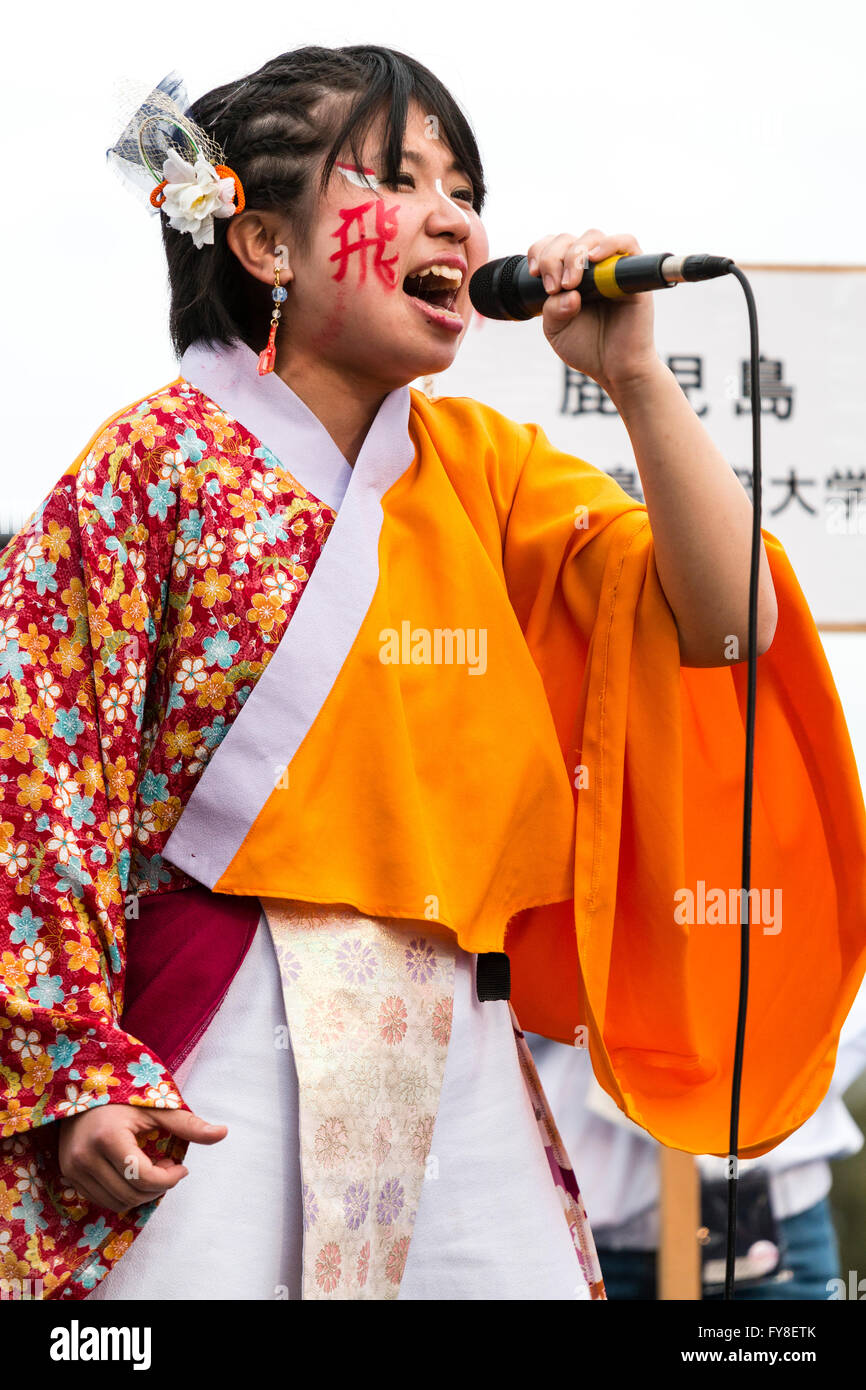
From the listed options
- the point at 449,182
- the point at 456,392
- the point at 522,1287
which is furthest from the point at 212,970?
the point at 456,392

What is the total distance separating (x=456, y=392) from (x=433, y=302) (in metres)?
1.44

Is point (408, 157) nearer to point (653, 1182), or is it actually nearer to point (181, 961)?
point (181, 961)

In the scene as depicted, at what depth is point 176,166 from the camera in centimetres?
124

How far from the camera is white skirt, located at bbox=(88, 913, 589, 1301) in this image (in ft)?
Result: 3.39

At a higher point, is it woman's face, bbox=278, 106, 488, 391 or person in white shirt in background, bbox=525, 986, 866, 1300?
woman's face, bbox=278, 106, 488, 391

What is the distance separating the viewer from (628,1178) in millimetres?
2752

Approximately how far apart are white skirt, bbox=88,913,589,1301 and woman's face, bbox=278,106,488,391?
513mm

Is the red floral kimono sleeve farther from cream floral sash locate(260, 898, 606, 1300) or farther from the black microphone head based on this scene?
the black microphone head

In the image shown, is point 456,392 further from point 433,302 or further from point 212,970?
point 212,970

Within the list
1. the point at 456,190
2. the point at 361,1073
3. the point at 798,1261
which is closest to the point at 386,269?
the point at 456,190

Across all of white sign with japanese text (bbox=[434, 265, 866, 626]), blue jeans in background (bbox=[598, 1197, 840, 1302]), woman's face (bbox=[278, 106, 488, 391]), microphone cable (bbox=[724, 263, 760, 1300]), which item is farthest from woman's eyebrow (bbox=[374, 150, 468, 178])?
blue jeans in background (bbox=[598, 1197, 840, 1302])

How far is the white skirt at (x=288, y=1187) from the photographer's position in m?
1.03

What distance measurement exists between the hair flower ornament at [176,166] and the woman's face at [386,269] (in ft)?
0.26

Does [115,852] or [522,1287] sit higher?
[115,852]
